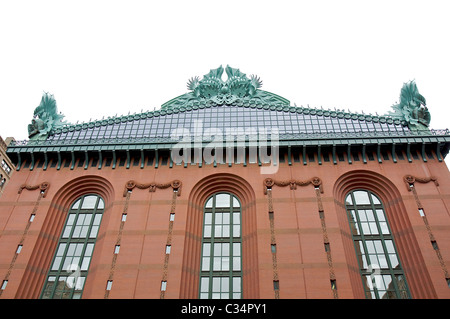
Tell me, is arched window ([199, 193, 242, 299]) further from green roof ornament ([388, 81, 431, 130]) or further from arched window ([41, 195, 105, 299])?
green roof ornament ([388, 81, 431, 130])

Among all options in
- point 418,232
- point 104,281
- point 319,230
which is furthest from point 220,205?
point 418,232

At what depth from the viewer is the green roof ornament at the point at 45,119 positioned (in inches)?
1310

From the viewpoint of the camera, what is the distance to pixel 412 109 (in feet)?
107

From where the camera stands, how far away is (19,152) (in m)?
31.1

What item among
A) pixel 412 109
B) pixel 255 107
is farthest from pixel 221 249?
pixel 412 109

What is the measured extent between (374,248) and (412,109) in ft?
45.5

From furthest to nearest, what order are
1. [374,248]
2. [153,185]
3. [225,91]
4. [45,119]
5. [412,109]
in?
[225,91], [45,119], [412,109], [153,185], [374,248]

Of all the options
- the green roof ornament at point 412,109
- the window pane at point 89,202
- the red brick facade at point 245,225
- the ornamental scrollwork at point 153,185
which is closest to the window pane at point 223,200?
the red brick facade at point 245,225

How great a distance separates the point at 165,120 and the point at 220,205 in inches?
408

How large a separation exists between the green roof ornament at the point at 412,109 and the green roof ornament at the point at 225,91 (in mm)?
10563

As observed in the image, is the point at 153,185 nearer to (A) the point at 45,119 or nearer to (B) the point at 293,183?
(B) the point at 293,183

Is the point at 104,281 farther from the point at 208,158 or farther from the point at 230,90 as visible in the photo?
the point at 230,90

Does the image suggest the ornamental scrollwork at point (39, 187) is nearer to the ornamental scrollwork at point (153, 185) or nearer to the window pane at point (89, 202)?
the window pane at point (89, 202)

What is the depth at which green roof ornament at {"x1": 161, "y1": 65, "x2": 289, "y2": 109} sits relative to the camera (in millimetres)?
37312
